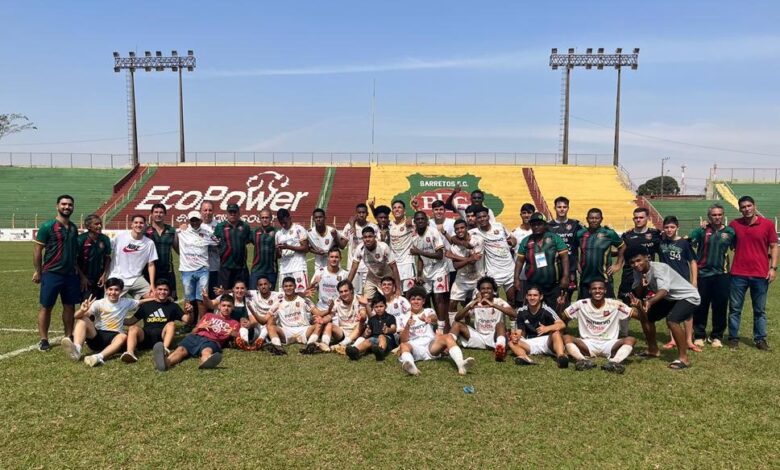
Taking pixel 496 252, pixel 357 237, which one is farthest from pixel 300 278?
pixel 496 252

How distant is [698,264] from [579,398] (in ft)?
13.4

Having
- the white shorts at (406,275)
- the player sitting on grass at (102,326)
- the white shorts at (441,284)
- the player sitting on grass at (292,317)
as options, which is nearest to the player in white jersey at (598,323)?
the white shorts at (441,284)

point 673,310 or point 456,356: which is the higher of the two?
point 673,310

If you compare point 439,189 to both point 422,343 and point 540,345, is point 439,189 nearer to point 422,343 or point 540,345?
point 540,345

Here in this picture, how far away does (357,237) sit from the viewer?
30.2 feet

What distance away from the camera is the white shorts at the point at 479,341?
7582 millimetres

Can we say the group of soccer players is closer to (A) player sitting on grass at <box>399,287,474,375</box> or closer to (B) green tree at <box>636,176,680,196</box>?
(A) player sitting on grass at <box>399,287,474,375</box>

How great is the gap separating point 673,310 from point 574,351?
141 cm

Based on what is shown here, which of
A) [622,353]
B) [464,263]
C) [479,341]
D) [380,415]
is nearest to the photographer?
[380,415]

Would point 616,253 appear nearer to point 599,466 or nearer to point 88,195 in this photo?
point 599,466

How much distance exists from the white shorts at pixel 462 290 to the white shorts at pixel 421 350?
144 centimetres

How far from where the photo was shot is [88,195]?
145 ft

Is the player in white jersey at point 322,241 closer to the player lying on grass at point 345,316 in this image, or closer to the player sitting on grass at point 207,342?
the player lying on grass at point 345,316

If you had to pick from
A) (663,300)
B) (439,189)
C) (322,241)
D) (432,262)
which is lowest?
(663,300)
